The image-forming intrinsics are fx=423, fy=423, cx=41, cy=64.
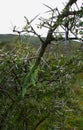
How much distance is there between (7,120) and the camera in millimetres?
7000

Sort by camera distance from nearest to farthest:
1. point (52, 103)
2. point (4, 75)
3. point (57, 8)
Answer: point (57, 8)
point (4, 75)
point (52, 103)

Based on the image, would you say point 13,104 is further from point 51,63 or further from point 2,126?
point 51,63

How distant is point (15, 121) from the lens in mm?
7418

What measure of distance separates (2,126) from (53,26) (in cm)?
215

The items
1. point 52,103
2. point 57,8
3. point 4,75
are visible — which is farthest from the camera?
point 52,103

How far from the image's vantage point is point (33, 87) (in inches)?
277

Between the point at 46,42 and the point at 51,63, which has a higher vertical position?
the point at 46,42

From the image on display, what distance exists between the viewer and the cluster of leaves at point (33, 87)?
6660mm

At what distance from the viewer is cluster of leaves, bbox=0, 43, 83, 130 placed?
21.9ft

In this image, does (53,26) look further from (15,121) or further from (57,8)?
(15,121)

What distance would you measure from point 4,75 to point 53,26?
135 cm

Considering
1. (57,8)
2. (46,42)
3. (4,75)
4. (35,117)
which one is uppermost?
(57,8)

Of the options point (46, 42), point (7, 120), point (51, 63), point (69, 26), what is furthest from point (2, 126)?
point (69, 26)

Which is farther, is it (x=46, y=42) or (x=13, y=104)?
(x=13, y=104)
